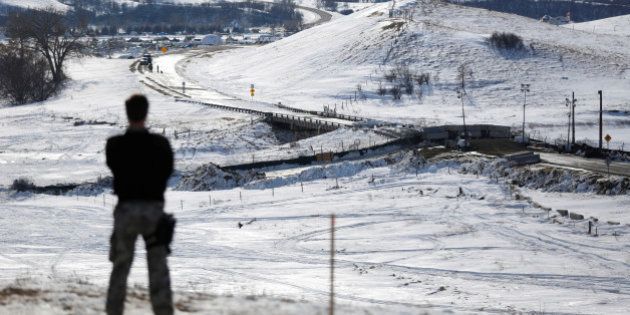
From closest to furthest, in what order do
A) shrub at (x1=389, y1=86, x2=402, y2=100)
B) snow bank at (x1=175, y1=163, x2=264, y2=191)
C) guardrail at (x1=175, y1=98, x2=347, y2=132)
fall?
snow bank at (x1=175, y1=163, x2=264, y2=191), guardrail at (x1=175, y1=98, x2=347, y2=132), shrub at (x1=389, y1=86, x2=402, y2=100)

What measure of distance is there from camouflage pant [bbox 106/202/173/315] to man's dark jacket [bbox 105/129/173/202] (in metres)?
0.11

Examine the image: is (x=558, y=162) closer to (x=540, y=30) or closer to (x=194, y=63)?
(x=540, y=30)

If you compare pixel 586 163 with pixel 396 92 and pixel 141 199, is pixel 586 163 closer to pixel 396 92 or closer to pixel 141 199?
pixel 396 92

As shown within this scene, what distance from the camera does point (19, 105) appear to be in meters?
76.4

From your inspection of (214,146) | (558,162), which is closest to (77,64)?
(214,146)

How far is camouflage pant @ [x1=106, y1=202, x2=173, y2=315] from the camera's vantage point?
7.47 metres

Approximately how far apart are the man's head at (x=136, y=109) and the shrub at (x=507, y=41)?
279 ft

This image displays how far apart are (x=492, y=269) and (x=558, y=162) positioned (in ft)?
66.4

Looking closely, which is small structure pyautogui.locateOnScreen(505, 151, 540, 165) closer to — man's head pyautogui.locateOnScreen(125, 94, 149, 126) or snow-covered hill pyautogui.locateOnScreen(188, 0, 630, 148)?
snow-covered hill pyautogui.locateOnScreen(188, 0, 630, 148)

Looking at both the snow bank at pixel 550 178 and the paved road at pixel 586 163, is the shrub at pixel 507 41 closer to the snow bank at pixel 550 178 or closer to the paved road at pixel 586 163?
the paved road at pixel 586 163

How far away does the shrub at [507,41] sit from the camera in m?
89.2

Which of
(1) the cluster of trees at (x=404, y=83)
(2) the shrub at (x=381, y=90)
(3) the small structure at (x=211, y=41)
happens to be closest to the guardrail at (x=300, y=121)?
(2) the shrub at (x=381, y=90)

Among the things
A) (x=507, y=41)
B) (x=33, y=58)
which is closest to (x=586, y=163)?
(x=507, y=41)

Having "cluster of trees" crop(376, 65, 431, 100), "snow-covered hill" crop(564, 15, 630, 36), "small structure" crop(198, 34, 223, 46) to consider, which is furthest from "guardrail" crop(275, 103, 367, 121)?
"snow-covered hill" crop(564, 15, 630, 36)
